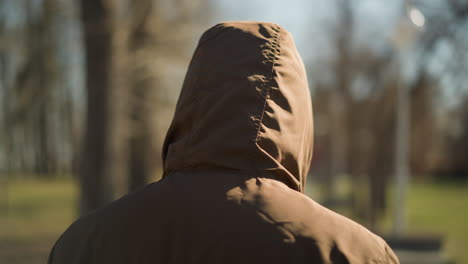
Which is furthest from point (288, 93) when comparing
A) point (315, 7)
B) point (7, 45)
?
point (315, 7)

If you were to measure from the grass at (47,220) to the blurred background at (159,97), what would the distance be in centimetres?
6

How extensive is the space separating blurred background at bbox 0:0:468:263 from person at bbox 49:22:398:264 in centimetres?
724

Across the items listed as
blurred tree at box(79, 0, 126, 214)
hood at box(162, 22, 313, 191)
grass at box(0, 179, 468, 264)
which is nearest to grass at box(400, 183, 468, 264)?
grass at box(0, 179, 468, 264)

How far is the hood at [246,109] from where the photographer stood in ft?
5.01

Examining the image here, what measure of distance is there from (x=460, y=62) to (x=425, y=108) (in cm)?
217

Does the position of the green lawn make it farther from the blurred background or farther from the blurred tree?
the blurred tree

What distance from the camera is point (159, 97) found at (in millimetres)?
14109

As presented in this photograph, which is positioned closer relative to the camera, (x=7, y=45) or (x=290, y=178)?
(x=290, y=178)

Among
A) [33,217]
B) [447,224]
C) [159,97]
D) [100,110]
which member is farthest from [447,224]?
[100,110]

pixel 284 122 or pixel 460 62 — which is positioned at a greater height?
pixel 284 122

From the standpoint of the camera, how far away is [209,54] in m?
1.65

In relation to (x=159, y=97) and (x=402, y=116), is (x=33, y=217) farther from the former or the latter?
(x=402, y=116)

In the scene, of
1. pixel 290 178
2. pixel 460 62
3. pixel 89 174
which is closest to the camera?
pixel 290 178

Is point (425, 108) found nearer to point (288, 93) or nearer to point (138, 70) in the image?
point (138, 70)
